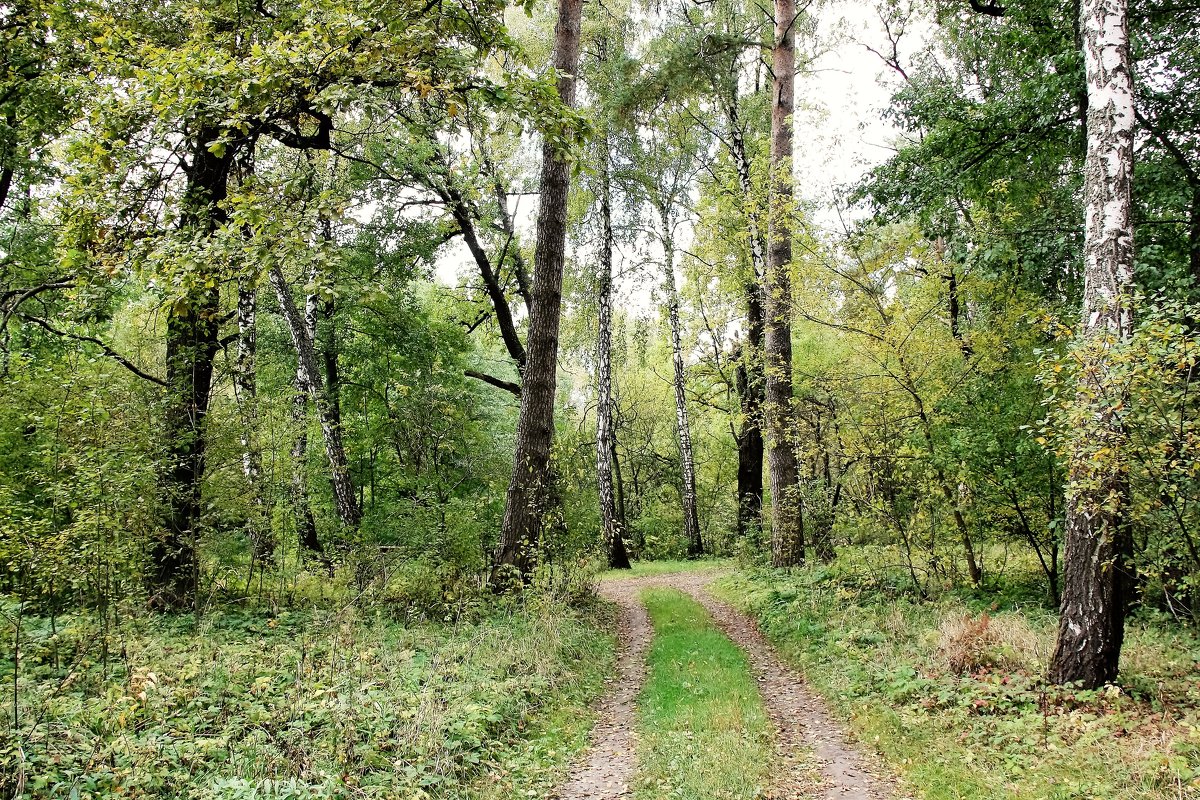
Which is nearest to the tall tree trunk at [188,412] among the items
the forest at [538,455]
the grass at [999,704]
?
the forest at [538,455]

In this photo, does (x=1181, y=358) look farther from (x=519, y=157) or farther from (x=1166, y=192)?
(x=519, y=157)

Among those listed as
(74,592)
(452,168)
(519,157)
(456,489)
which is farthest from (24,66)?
(519,157)

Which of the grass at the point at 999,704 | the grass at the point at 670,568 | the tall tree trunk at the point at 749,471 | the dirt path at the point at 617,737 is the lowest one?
the grass at the point at 670,568

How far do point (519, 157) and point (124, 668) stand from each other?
49.8 ft

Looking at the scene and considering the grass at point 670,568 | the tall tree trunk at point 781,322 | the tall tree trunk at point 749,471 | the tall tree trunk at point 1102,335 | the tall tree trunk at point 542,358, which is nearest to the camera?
the tall tree trunk at point 1102,335

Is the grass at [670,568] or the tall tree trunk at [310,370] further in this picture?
the grass at [670,568]

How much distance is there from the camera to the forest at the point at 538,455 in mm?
4891

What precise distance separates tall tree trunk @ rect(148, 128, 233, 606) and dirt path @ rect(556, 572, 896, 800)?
15.2 ft

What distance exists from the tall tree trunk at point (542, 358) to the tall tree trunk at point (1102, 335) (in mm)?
6518

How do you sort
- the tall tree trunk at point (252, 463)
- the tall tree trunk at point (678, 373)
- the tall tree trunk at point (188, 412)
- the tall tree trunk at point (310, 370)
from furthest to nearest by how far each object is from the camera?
the tall tree trunk at point (678, 373) → the tall tree trunk at point (310, 370) → the tall tree trunk at point (252, 463) → the tall tree trunk at point (188, 412)

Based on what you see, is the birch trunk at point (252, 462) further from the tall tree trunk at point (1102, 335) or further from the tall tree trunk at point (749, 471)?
the tall tree trunk at point (749, 471)

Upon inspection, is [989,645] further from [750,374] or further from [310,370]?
[310,370]

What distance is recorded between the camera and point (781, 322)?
498 inches

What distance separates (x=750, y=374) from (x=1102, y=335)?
12.6 metres
